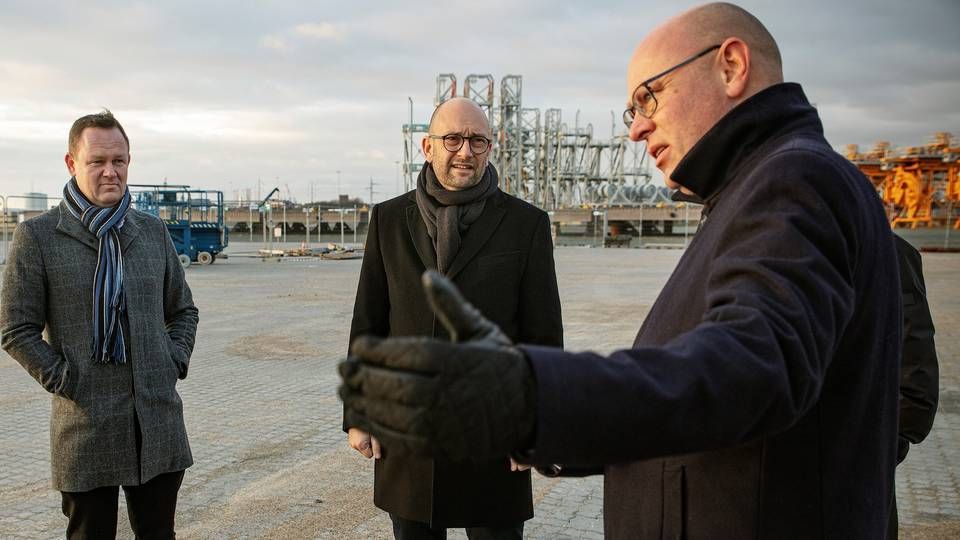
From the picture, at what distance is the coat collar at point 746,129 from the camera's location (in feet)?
4.78

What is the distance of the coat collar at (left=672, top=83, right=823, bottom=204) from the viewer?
1457 millimetres

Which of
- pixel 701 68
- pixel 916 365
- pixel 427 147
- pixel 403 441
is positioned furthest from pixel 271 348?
pixel 403 441

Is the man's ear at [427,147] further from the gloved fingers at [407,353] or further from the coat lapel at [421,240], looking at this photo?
the gloved fingers at [407,353]

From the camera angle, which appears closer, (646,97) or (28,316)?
(646,97)

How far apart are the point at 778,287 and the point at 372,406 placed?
24.3 inches

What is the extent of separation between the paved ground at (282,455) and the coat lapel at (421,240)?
181 cm

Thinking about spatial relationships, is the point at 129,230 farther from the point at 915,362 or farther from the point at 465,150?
the point at 915,362

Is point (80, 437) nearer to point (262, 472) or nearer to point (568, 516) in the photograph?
point (262, 472)

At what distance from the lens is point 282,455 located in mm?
5621

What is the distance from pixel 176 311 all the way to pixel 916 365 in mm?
3018

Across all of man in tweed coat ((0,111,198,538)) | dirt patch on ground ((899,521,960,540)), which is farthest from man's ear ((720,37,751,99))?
dirt patch on ground ((899,521,960,540))

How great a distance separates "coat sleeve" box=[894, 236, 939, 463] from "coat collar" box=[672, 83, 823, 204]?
1.47m

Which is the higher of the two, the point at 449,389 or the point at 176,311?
the point at 449,389

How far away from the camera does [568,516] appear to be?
4.55 m
